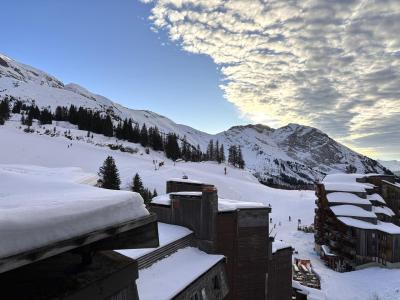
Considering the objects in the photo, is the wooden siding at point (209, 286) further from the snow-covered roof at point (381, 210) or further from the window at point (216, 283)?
the snow-covered roof at point (381, 210)

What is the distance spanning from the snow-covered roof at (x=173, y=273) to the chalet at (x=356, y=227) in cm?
3417

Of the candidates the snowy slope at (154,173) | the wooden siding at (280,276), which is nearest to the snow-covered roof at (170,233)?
the wooden siding at (280,276)

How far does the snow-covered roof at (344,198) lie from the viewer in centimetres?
5084

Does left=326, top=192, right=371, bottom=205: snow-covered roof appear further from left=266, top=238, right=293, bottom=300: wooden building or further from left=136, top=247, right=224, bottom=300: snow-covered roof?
left=136, top=247, right=224, bottom=300: snow-covered roof

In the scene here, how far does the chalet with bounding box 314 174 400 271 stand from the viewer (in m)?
44.5

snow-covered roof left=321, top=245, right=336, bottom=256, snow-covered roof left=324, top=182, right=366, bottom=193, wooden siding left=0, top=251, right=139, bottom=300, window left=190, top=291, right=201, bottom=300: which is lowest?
snow-covered roof left=321, top=245, right=336, bottom=256

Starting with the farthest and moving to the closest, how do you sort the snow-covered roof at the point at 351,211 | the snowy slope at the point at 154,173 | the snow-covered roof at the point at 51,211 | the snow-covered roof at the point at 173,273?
the snowy slope at the point at 154,173 → the snow-covered roof at the point at 351,211 → the snow-covered roof at the point at 173,273 → the snow-covered roof at the point at 51,211

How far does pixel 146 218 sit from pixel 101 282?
66 cm

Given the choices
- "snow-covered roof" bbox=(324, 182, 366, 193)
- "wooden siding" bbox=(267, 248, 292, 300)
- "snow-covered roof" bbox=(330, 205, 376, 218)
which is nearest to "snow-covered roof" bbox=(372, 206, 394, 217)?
"snow-covered roof" bbox=(324, 182, 366, 193)

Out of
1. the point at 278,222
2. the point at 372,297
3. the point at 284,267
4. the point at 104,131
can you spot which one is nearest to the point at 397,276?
the point at 372,297

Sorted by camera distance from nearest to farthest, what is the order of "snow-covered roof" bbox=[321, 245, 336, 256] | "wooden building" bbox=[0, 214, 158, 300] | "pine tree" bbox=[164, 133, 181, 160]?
1. "wooden building" bbox=[0, 214, 158, 300]
2. "snow-covered roof" bbox=[321, 245, 336, 256]
3. "pine tree" bbox=[164, 133, 181, 160]

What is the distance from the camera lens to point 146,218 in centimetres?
314

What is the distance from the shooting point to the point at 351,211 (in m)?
49.1

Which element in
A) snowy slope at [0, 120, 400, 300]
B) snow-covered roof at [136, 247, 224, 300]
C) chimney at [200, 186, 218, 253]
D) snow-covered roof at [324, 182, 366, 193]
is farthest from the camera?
snowy slope at [0, 120, 400, 300]
